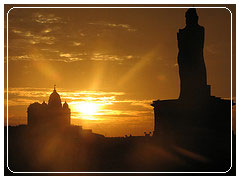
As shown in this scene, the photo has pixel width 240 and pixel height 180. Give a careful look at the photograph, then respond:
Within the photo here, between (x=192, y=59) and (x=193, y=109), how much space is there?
194 inches

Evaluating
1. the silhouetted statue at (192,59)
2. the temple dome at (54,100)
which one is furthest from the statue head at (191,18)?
the temple dome at (54,100)

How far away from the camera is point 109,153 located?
28.1 meters

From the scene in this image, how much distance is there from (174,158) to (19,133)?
92.2 ft

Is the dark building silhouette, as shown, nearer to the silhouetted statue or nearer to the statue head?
the silhouetted statue

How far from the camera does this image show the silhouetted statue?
105 ft

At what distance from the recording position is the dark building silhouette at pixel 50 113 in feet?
208

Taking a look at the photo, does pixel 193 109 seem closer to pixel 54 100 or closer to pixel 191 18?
pixel 191 18

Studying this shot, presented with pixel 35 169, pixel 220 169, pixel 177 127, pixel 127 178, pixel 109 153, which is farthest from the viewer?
pixel 177 127

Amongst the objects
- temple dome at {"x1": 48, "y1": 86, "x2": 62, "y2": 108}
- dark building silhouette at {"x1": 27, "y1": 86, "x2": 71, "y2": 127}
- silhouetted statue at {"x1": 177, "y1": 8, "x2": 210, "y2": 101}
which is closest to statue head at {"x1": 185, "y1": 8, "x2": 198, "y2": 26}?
silhouetted statue at {"x1": 177, "y1": 8, "x2": 210, "y2": 101}

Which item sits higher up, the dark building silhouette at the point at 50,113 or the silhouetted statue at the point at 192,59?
the silhouetted statue at the point at 192,59

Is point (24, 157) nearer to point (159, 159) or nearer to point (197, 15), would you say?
point (159, 159)

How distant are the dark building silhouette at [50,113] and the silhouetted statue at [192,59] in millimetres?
34404

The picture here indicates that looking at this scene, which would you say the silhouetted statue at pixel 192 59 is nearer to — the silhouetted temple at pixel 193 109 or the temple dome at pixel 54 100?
the silhouetted temple at pixel 193 109

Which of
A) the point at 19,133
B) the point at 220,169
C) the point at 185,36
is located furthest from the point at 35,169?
the point at 19,133
